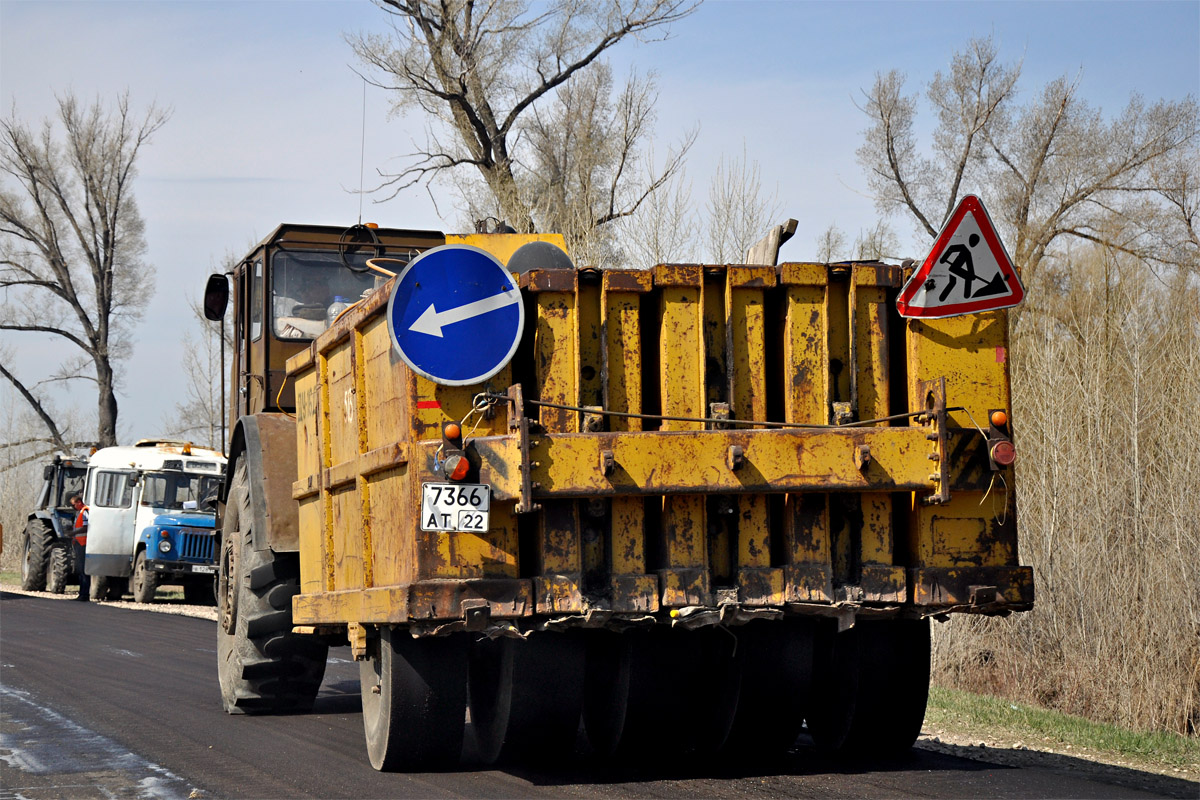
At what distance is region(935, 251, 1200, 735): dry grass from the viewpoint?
12.6 metres

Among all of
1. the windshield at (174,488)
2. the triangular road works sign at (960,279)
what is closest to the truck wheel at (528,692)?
the triangular road works sign at (960,279)

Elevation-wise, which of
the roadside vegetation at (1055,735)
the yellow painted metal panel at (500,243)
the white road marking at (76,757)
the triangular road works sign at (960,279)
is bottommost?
the roadside vegetation at (1055,735)

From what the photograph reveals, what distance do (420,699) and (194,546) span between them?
1975cm

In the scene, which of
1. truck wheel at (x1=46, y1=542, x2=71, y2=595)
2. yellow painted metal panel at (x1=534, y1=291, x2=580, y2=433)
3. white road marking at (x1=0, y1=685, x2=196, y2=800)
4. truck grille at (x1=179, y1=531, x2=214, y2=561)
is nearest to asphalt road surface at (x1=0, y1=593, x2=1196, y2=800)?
white road marking at (x1=0, y1=685, x2=196, y2=800)

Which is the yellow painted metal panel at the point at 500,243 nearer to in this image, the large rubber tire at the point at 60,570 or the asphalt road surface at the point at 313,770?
the asphalt road surface at the point at 313,770

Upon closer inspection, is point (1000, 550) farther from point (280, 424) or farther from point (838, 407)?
point (280, 424)

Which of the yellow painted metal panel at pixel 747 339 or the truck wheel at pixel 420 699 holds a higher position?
the yellow painted metal panel at pixel 747 339

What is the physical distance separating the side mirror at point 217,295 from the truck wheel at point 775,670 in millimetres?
5381

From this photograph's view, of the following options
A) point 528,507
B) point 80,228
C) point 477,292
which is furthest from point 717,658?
point 80,228

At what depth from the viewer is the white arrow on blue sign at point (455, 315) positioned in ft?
18.2

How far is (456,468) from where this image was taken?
542cm

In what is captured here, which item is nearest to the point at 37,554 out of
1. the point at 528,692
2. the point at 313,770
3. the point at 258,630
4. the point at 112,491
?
the point at 112,491

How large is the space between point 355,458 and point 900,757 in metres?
3.23

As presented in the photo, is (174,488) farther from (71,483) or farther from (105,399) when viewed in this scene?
(105,399)
